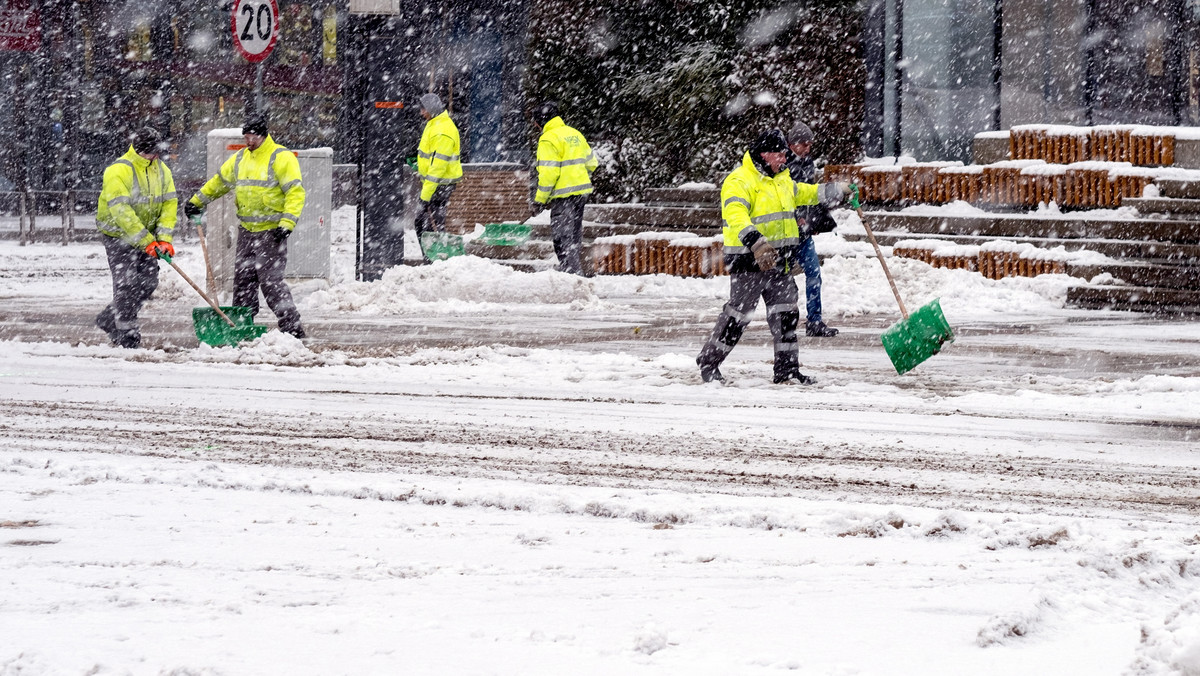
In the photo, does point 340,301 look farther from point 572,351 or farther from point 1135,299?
point 1135,299

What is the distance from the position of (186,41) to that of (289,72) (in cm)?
265

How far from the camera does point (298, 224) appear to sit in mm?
15992

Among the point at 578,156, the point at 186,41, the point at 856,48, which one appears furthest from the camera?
the point at 186,41

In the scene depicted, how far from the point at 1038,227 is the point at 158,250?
9.73m

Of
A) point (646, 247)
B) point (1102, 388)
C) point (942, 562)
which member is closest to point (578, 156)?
point (646, 247)

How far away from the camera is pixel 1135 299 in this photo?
596 inches

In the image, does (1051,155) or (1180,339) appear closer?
(1180,339)

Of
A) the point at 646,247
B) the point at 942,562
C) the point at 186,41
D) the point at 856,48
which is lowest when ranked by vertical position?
the point at 942,562

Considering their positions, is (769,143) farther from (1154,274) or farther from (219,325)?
(1154,274)

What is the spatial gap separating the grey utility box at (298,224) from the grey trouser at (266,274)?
121 inches

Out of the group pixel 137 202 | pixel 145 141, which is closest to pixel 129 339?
pixel 137 202

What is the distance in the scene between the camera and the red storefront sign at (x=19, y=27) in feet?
102

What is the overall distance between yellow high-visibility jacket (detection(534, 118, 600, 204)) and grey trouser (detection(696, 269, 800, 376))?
6720mm

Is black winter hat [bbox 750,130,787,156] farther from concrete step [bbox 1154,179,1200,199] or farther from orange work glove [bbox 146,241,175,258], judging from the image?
concrete step [bbox 1154,179,1200,199]
